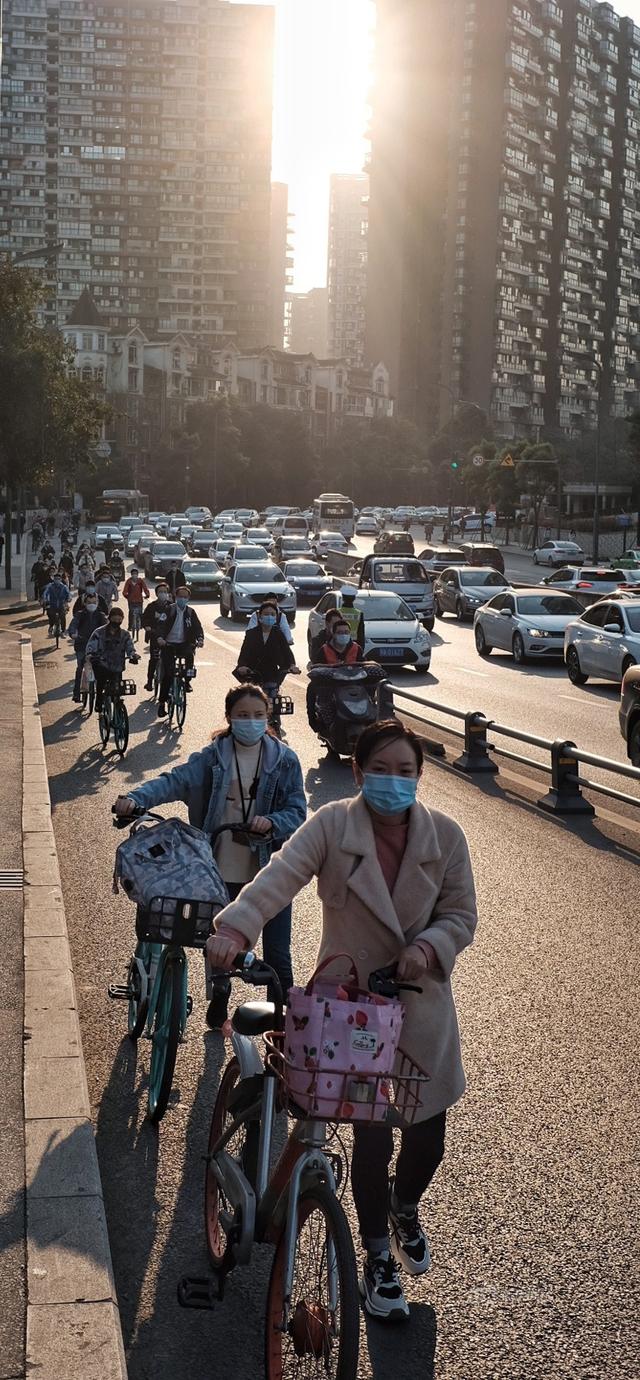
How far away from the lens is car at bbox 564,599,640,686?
2591 centimetres

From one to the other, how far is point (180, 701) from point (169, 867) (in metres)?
14.5

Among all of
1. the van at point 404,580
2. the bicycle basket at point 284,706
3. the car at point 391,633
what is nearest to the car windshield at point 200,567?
the van at point 404,580

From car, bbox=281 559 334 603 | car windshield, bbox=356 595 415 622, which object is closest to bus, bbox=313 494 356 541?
car, bbox=281 559 334 603

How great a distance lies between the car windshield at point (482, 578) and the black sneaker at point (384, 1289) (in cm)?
4111

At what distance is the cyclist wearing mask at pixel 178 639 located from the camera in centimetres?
2038

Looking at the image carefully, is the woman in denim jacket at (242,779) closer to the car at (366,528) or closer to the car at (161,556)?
the car at (161,556)

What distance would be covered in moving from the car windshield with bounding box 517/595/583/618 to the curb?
25096 mm

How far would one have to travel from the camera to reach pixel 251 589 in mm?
42312

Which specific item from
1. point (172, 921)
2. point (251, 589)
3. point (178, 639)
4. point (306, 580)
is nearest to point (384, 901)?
point (172, 921)

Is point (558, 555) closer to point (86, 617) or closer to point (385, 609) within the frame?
point (385, 609)

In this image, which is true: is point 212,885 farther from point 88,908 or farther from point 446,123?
point 446,123

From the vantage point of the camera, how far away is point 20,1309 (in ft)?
14.2

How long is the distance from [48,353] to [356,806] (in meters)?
48.5

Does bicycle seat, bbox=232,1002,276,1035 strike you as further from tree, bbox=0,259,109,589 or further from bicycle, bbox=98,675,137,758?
tree, bbox=0,259,109,589
